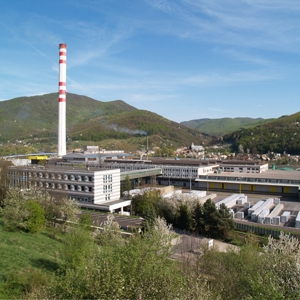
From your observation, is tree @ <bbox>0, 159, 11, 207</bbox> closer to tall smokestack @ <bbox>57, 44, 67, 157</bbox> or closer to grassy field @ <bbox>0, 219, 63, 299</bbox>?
grassy field @ <bbox>0, 219, 63, 299</bbox>

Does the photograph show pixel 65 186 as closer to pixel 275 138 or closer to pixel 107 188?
pixel 107 188

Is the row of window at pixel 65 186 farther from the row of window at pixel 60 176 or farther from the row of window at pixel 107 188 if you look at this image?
the row of window at pixel 107 188

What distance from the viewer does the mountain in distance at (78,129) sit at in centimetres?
8488

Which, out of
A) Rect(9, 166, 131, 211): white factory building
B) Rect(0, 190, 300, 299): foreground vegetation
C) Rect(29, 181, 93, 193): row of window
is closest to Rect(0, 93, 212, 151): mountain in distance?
Rect(9, 166, 131, 211): white factory building

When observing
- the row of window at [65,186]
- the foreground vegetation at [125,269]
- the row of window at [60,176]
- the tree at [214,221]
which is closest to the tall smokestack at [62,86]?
the row of window at [60,176]

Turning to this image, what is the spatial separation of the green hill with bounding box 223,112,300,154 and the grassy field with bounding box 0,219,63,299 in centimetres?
6493

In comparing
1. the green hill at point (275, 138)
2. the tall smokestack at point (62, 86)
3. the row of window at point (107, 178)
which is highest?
the tall smokestack at point (62, 86)

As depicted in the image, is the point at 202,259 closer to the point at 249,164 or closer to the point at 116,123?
the point at 249,164

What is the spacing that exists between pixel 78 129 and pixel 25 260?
9500cm

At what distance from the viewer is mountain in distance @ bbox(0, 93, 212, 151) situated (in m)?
84.9

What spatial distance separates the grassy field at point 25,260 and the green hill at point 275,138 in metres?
64.9

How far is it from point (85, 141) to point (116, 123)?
22.0 metres

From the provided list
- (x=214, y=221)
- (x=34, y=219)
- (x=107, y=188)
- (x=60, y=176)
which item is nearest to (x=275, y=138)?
(x=107, y=188)

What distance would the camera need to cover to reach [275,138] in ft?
246
